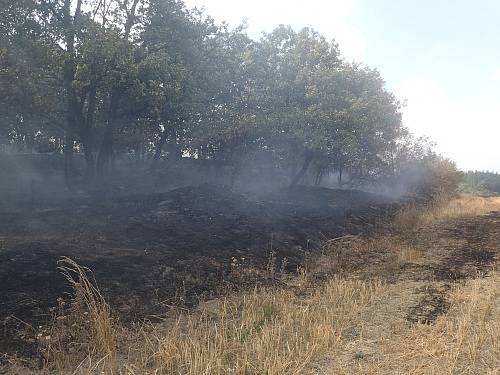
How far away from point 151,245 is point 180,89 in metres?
11.1

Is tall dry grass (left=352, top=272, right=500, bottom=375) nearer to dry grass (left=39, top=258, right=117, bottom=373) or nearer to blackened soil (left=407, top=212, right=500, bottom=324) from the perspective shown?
blackened soil (left=407, top=212, right=500, bottom=324)

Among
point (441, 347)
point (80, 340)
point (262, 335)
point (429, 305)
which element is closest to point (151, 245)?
point (80, 340)

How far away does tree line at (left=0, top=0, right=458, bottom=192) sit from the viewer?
1781 centimetres

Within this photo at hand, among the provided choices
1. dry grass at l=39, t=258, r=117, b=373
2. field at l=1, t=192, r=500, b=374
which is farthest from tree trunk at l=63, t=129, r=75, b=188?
dry grass at l=39, t=258, r=117, b=373

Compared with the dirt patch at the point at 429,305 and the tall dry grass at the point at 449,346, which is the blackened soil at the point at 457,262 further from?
the tall dry grass at the point at 449,346

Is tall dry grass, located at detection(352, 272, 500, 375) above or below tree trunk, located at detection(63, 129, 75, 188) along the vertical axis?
below

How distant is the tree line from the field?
7.70m

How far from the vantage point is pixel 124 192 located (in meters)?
25.0

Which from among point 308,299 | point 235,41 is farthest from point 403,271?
point 235,41

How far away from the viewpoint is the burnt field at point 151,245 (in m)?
7.87

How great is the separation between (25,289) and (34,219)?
8.22 m

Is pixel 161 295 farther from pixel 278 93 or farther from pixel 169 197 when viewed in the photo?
pixel 278 93

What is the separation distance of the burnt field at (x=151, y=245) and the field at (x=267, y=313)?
6 cm

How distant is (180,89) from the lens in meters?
21.1
